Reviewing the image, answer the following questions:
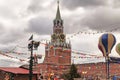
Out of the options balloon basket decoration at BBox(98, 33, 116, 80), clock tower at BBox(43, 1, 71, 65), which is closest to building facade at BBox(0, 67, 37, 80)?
balloon basket decoration at BBox(98, 33, 116, 80)

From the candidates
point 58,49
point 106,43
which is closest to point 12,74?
point 106,43

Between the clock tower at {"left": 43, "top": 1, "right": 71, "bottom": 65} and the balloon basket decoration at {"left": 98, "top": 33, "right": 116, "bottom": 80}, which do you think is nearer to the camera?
the balloon basket decoration at {"left": 98, "top": 33, "right": 116, "bottom": 80}

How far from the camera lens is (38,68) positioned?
406 ft

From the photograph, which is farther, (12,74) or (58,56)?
(58,56)

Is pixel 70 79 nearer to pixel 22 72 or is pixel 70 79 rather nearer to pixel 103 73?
pixel 22 72

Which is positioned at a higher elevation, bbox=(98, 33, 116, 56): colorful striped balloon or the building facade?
bbox=(98, 33, 116, 56): colorful striped balloon

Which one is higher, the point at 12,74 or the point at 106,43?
the point at 106,43

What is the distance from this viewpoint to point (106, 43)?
3881cm

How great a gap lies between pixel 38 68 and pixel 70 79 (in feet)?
157

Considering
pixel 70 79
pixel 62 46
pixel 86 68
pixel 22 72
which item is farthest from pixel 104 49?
pixel 86 68

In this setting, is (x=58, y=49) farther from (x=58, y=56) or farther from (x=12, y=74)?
(x=12, y=74)

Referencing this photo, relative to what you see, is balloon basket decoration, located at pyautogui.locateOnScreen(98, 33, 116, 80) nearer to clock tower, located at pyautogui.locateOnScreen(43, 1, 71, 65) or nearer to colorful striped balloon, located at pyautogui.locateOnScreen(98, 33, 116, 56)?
colorful striped balloon, located at pyautogui.locateOnScreen(98, 33, 116, 56)

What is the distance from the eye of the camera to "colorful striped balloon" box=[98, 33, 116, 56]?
127 ft

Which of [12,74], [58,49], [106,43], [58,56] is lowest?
[12,74]
